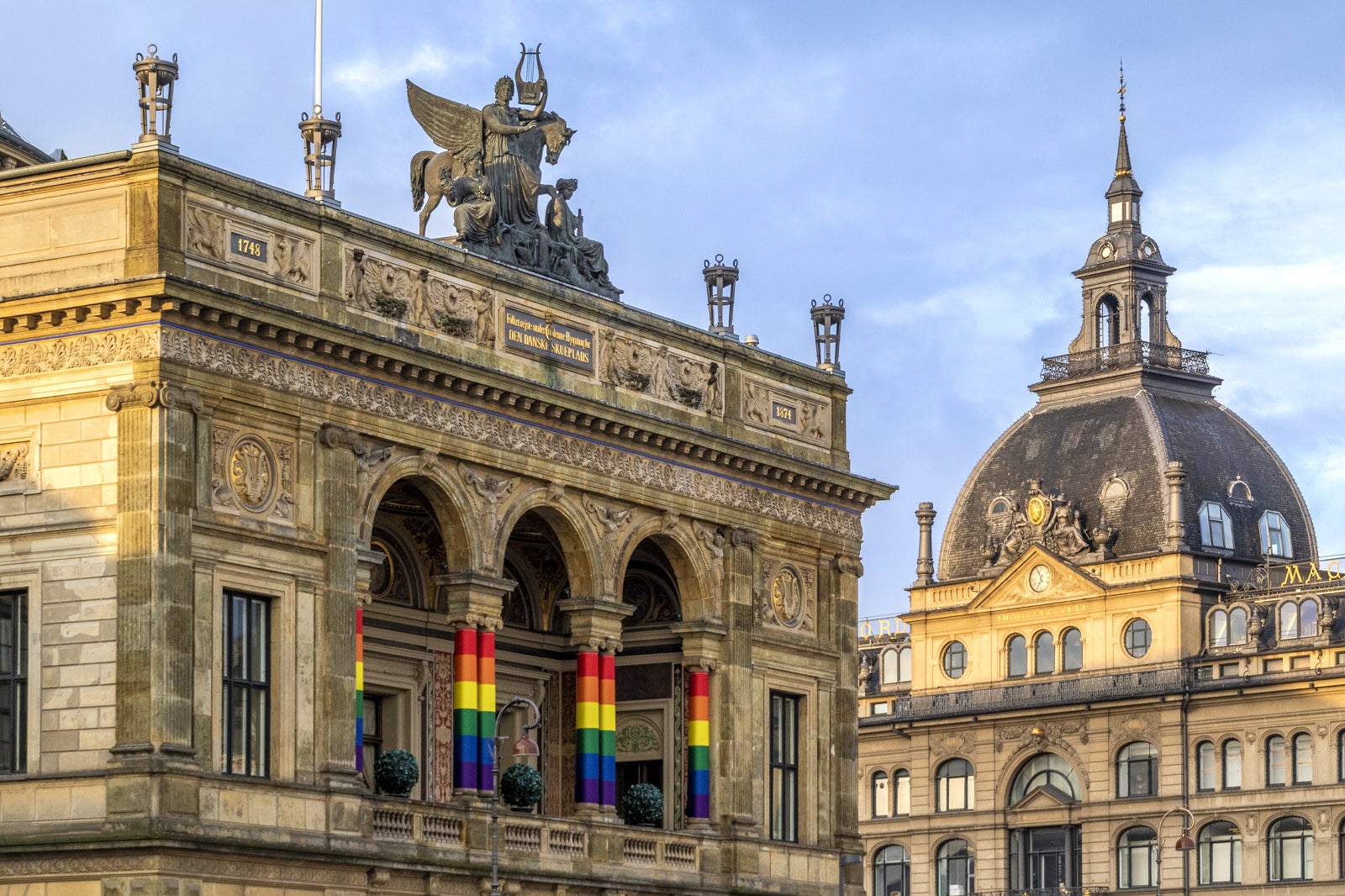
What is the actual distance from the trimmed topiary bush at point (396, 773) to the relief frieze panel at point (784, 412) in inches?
482

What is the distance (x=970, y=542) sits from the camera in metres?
128

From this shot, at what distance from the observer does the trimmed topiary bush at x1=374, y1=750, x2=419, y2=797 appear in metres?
56.4

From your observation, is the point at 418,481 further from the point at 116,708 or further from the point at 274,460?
the point at 116,708

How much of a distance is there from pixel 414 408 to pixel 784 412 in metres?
13.3

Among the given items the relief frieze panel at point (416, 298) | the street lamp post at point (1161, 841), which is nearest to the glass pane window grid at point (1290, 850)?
the street lamp post at point (1161, 841)

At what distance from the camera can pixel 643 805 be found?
203 ft

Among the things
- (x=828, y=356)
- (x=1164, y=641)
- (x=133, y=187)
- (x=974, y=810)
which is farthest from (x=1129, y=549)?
(x=133, y=187)

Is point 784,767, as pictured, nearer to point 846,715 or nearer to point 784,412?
point 846,715

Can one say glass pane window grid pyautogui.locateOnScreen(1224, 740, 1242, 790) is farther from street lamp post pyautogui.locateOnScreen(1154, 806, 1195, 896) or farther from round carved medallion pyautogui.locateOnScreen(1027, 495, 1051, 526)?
round carved medallion pyautogui.locateOnScreen(1027, 495, 1051, 526)

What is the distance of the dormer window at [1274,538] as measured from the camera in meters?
122

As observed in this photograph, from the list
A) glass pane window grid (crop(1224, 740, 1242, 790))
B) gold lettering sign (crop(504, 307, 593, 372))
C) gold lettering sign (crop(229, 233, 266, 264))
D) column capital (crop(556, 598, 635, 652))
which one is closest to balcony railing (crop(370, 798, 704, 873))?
column capital (crop(556, 598, 635, 652))

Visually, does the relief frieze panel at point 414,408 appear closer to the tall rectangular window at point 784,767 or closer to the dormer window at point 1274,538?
the tall rectangular window at point 784,767

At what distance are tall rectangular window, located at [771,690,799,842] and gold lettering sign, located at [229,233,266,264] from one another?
59.6 ft

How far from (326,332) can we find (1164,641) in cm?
7075
